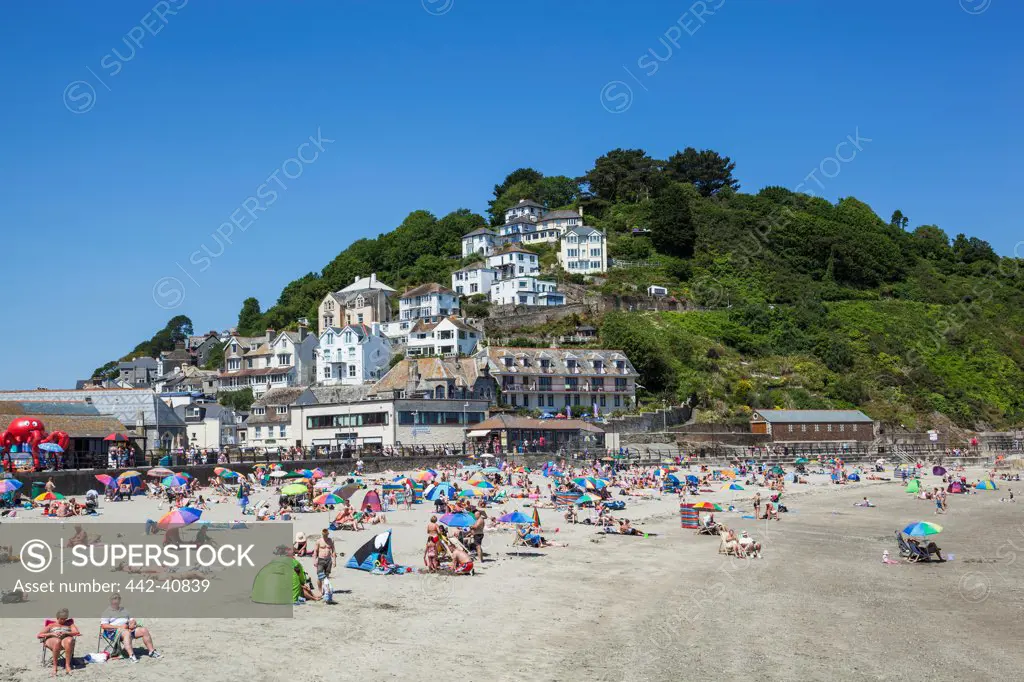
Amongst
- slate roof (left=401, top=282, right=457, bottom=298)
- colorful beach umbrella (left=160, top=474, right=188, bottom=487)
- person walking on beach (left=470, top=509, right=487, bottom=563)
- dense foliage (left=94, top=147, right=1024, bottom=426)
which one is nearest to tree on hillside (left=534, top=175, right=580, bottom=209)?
dense foliage (left=94, top=147, right=1024, bottom=426)

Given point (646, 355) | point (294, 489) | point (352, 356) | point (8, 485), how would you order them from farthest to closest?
point (352, 356) < point (646, 355) < point (294, 489) < point (8, 485)

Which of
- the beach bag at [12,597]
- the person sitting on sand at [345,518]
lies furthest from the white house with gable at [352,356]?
the beach bag at [12,597]

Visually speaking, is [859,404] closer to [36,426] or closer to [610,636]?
[36,426]

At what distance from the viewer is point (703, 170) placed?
136 meters

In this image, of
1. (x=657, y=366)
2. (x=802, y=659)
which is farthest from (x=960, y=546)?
(x=657, y=366)

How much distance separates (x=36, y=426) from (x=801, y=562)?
106 feet

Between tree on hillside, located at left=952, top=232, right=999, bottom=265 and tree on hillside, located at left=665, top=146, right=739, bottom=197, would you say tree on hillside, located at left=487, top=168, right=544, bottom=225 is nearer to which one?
tree on hillside, located at left=665, top=146, right=739, bottom=197

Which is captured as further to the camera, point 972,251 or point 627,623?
point 972,251

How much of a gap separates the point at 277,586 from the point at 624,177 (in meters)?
117

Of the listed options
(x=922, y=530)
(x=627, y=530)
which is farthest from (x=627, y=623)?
(x=627, y=530)

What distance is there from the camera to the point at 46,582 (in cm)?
1764

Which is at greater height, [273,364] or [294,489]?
[273,364]

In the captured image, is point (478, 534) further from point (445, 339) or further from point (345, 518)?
point (445, 339)

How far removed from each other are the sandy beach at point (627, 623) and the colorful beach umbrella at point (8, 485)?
40.0ft
